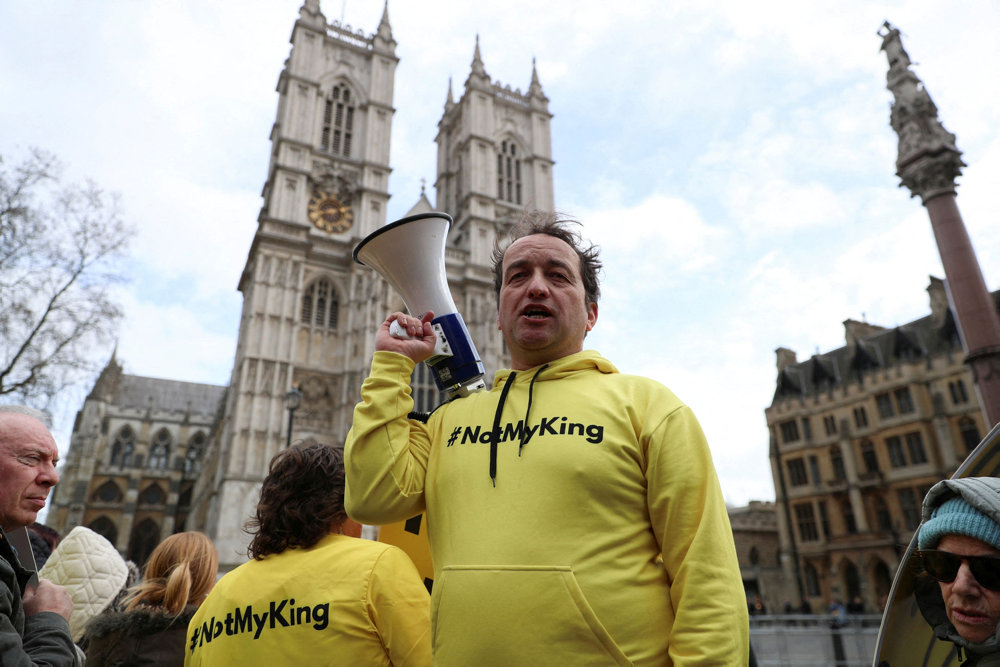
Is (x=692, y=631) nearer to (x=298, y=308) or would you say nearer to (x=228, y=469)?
(x=228, y=469)

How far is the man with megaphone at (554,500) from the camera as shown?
1.40 metres

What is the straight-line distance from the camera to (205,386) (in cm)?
5356

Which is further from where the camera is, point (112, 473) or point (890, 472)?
point (112, 473)

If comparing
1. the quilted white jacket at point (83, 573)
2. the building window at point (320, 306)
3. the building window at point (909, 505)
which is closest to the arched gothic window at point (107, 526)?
the building window at point (320, 306)

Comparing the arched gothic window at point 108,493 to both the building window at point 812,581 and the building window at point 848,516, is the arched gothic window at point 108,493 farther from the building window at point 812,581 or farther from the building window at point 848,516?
the building window at point 848,516

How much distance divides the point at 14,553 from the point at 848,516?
3302 cm

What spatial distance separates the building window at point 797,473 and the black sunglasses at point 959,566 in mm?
33122

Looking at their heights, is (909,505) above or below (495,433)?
above

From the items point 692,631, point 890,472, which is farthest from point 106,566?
point 890,472

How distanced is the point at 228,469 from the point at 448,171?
22216 mm

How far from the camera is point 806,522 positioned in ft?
98.9

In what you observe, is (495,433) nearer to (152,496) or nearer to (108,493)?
(152,496)

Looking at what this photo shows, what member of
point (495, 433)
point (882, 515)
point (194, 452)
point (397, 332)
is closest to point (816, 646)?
point (495, 433)

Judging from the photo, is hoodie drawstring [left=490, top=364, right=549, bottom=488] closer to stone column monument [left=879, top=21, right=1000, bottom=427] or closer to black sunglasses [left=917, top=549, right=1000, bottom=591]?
black sunglasses [left=917, top=549, right=1000, bottom=591]
